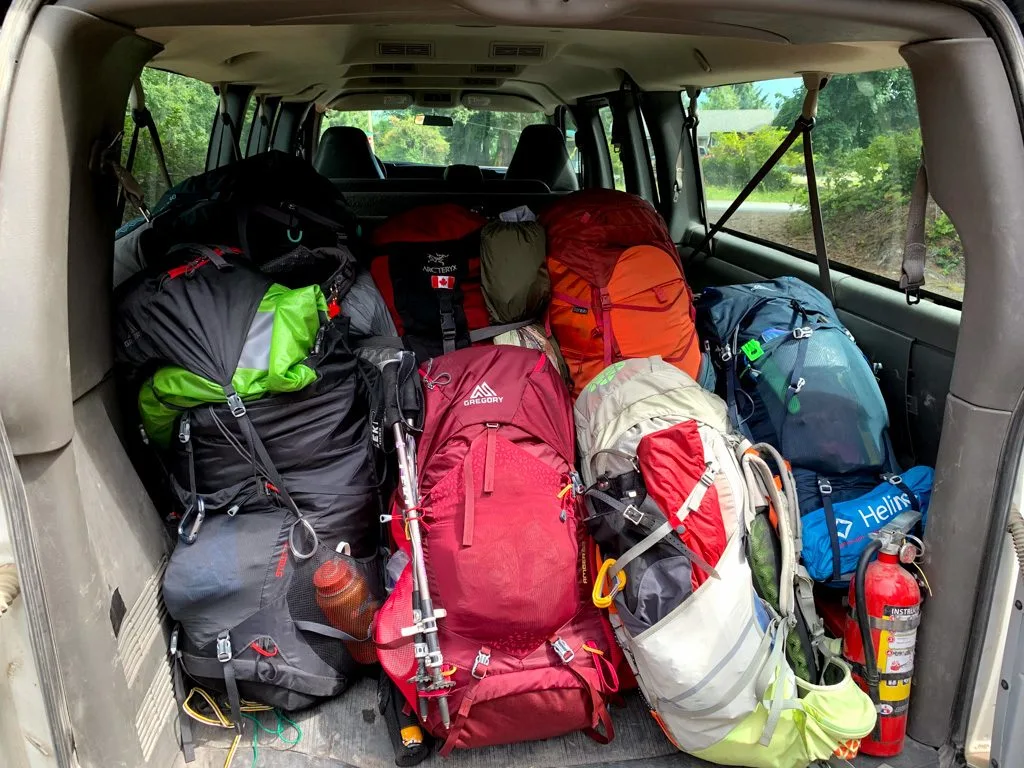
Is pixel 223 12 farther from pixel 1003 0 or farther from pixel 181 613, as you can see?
pixel 1003 0

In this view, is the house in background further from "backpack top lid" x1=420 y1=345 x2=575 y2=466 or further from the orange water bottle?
the orange water bottle

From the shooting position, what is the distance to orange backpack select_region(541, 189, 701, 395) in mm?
2445

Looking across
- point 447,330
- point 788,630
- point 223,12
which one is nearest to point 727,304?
point 447,330

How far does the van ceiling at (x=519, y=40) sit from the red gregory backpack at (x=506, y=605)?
1.10 m

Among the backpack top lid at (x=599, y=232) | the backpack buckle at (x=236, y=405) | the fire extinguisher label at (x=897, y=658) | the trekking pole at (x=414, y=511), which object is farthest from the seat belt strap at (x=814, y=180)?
the backpack buckle at (x=236, y=405)

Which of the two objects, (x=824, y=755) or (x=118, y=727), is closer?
(x=118, y=727)

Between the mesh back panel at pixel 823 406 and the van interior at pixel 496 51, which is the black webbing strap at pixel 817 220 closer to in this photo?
the van interior at pixel 496 51

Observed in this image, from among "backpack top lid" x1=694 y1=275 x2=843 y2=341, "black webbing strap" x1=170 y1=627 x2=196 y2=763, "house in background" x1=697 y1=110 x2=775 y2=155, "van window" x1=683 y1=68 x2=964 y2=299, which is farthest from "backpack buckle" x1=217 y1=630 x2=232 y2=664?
"house in background" x1=697 y1=110 x2=775 y2=155

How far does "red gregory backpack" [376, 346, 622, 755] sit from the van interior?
18 centimetres

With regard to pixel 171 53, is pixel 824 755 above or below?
below

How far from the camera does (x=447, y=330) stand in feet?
8.21

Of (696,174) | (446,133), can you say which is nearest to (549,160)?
(446,133)

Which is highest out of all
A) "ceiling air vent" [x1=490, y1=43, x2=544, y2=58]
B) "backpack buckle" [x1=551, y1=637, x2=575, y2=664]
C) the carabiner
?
"ceiling air vent" [x1=490, y1=43, x2=544, y2=58]

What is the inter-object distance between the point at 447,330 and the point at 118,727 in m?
1.51
